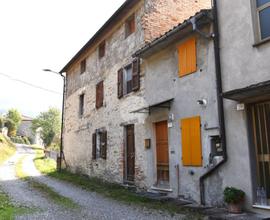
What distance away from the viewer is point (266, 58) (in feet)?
21.4

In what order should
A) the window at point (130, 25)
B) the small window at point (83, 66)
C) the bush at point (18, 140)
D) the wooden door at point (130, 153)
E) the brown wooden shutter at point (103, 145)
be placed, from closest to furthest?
the wooden door at point (130, 153)
the window at point (130, 25)
the brown wooden shutter at point (103, 145)
the small window at point (83, 66)
the bush at point (18, 140)

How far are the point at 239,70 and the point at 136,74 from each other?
5316 mm

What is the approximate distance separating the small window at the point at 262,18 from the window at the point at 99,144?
915cm

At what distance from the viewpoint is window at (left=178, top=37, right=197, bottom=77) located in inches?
348

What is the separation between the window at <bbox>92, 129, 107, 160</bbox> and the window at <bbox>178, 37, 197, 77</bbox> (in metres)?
6.36

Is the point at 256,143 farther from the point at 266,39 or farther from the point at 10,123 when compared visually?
the point at 10,123

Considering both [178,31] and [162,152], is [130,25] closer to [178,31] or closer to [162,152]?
[178,31]

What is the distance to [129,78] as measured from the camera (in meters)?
12.9

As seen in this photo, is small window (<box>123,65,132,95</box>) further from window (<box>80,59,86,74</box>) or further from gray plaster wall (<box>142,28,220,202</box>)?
window (<box>80,59,86,74</box>)

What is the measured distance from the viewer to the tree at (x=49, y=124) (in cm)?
5238

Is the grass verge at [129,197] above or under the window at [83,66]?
under

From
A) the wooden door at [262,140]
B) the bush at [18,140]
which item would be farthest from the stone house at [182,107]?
the bush at [18,140]

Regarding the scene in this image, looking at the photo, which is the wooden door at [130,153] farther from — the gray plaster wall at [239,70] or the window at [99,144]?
the gray plaster wall at [239,70]

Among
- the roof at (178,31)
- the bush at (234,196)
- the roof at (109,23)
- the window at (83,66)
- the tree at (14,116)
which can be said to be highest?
the tree at (14,116)
